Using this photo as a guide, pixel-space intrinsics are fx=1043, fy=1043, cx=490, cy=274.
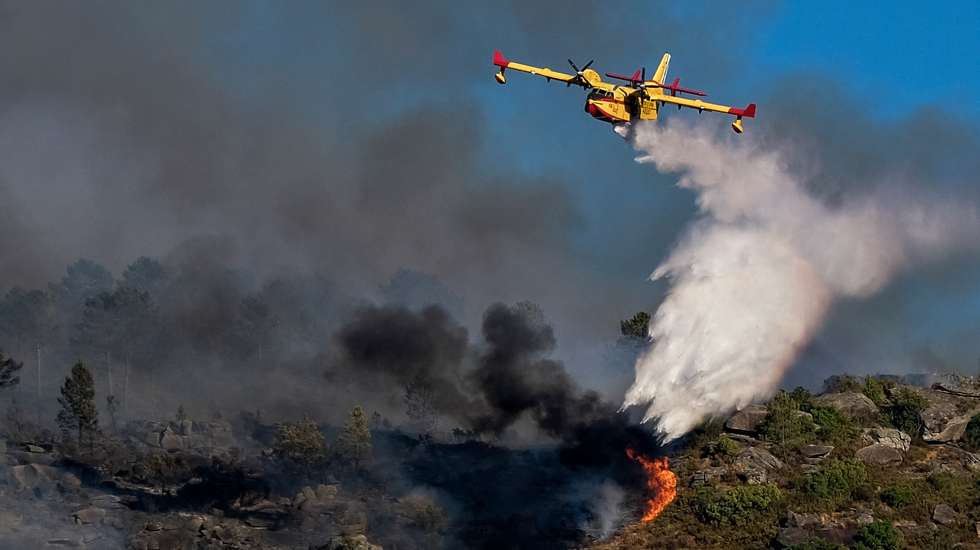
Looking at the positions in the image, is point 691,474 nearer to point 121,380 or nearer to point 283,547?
point 283,547

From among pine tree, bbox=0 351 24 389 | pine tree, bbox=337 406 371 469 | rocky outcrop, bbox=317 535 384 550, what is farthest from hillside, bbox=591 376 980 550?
pine tree, bbox=0 351 24 389

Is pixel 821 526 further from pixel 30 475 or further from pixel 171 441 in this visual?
pixel 171 441

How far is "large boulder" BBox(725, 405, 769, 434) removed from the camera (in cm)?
7400

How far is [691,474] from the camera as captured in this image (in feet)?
225

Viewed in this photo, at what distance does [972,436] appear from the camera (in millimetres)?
73938

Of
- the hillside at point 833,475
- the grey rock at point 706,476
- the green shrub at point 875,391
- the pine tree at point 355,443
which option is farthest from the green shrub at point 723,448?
the pine tree at point 355,443

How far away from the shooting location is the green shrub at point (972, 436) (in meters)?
73.4

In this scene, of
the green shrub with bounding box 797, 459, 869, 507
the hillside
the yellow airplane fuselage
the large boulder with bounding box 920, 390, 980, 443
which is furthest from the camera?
the large boulder with bounding box 920, 390, 980, 443

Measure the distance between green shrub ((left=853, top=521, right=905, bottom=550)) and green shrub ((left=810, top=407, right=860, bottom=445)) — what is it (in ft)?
45.3

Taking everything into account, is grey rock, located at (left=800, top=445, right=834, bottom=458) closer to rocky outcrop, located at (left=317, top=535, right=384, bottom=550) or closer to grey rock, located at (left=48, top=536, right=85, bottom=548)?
rocky outcrop, located at (left=317, top=535, right=384, bottom=550)

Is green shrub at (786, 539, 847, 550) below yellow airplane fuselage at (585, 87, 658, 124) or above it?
below

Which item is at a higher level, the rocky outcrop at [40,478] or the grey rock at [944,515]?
the grey rock at [944,515]

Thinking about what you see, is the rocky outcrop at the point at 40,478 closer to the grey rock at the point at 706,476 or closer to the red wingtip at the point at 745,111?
the grey rock at the point at 706,476

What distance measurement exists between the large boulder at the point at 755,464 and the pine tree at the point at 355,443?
25.3 m
